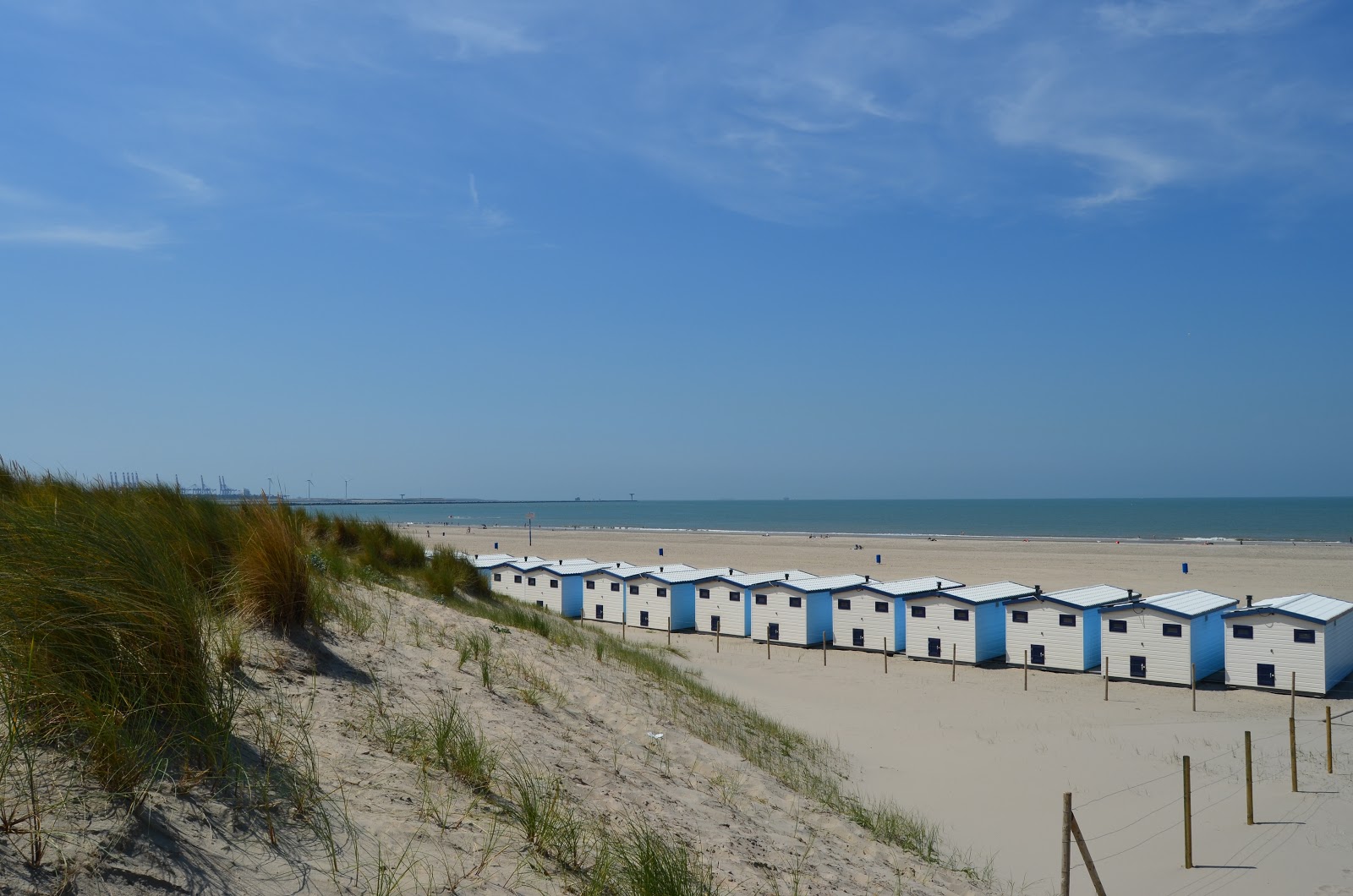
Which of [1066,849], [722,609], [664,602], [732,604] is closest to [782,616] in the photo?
[732,604]

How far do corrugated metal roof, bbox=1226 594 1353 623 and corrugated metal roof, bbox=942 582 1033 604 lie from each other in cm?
621

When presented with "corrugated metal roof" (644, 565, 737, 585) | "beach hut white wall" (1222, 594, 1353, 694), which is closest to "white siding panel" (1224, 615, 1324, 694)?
"beach hut white wall" (1222, 594, 1353, 694)

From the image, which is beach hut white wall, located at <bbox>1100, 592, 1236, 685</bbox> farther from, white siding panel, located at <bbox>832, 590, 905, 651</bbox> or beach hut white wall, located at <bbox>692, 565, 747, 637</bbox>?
beach hut white wall, located at <bbox>692, 565, 747, 637</bbox>

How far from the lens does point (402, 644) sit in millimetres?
9547

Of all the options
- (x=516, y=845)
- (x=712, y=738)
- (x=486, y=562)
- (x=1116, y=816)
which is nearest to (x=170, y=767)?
(x=516, y=845)

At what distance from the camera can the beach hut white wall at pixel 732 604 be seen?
3262cm

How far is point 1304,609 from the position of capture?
24.7 metres

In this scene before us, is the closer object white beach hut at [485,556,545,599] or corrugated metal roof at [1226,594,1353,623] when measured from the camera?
corrugated metal roof at [1226,594,1353,623]

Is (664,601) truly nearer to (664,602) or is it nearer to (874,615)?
(664,602)

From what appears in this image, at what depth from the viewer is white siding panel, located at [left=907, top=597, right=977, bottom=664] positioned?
91.2ft

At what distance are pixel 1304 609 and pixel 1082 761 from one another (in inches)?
529

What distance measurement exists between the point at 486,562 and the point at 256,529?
32801 millimetres

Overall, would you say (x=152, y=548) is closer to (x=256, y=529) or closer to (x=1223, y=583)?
(x=256, y=529)

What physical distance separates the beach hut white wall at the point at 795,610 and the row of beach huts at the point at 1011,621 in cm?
4
